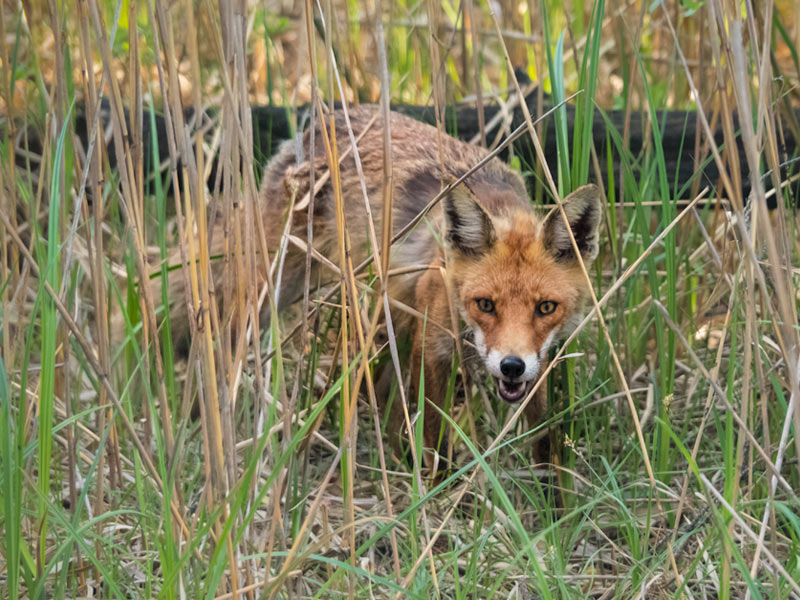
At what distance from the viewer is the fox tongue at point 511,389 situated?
11.1 ft

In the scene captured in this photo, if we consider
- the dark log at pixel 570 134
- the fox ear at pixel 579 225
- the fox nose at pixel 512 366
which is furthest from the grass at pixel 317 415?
the dark log at pixel 570 134

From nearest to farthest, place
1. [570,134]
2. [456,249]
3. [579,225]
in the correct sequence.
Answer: [579,225] → [456,249] → [570,134]

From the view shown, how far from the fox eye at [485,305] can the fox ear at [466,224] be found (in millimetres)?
251

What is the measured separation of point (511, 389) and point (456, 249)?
70cm

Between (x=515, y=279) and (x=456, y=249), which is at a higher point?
(x=456, y=249)

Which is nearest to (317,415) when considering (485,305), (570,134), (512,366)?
(512,366)

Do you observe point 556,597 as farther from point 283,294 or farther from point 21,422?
point 283,294

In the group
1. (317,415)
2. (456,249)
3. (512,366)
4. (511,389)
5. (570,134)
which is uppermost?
(570,134)

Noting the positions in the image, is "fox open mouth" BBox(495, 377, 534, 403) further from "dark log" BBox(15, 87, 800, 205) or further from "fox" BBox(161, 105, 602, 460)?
"dark log" BBox(15, 87, 800, 205)

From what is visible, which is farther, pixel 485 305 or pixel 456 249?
pixel 456 249

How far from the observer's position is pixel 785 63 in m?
7.74

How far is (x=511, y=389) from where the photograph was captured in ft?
11.3

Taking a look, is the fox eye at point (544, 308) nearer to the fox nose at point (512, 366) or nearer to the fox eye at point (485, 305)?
the fox eye at point (485, 305)

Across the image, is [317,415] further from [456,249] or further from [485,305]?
[456,249]
